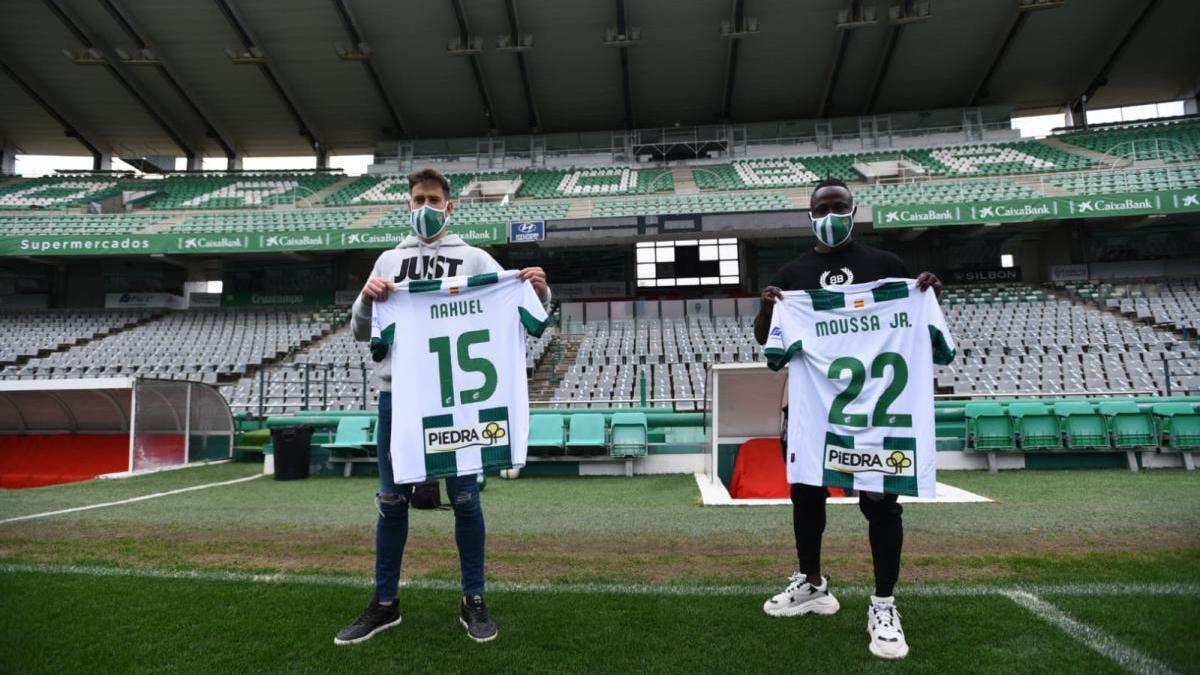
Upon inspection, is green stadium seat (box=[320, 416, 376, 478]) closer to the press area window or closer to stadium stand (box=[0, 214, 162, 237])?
the press area window

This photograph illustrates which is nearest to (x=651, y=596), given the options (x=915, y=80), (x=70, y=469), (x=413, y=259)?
(x=413, y=259)

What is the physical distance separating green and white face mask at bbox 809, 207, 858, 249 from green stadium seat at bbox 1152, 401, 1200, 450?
25.1ft

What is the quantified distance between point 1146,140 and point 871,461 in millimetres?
30493

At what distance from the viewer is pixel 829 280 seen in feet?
9.79

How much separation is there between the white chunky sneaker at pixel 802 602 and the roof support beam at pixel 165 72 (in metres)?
30.4

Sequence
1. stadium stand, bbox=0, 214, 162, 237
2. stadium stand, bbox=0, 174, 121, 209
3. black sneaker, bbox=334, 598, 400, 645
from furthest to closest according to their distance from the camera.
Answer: stadium stand, bbox=0, 174, 121, 209 → stadium stand, bbox=0, 214, 162, 237 → black sneaker, bbox=334, 598, 400, 645

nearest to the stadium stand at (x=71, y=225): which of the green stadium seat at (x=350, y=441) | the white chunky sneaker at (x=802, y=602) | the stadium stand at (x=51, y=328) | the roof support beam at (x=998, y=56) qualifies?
the stadium stand at (x=51, y=328)

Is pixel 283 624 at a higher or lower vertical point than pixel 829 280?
lower

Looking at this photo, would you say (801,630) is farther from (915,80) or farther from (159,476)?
(915,80)

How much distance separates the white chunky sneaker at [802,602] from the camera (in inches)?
107

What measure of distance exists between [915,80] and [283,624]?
30522 millimetres

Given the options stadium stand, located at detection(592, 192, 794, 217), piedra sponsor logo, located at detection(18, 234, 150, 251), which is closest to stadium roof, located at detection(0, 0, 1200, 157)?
stadium stand, located at detection(592, 192, 794, 217)

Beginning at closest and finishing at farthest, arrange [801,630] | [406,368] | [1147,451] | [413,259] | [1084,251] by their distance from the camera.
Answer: [801,630]
[406,368]
[413,259]
[1147,451]
[1084,251]

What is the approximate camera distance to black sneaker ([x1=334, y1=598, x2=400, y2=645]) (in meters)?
2.48
